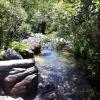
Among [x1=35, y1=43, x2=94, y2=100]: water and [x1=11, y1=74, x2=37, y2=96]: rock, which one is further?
[x1=35, y1=43, x2=94, y2=100]: water

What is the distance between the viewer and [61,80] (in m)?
12.5

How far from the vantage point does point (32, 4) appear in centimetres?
2727

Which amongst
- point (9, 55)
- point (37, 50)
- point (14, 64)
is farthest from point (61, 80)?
point (37, 50)

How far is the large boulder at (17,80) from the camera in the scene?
9805mm

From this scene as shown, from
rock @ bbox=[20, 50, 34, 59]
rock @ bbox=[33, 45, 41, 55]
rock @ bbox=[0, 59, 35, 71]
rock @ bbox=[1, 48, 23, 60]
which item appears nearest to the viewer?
rock @ bbox=[0, 59, 35, 71]

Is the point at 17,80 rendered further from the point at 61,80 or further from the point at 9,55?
the point at 61,80

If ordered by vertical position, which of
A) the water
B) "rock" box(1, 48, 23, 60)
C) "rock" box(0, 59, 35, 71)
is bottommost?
the water

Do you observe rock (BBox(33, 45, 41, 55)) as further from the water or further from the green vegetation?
the green vegetation

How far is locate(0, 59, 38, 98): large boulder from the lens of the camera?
9805 millimetres

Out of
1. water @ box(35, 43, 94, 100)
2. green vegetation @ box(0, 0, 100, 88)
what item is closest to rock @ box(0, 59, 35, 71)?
water @ box(35, 43, 94, 100)

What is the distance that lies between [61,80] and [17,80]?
310 centimetres

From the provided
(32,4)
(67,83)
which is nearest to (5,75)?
(67,83)

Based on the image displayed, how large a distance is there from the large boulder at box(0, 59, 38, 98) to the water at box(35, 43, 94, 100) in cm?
49

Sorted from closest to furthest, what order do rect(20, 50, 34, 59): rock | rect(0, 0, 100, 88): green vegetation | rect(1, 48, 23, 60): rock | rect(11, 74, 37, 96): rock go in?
1. rect(11, 74, 37, 96): rock
2. rect(0, 0, 100, 88): green vegetation
3. rect(1, 48, 23, 60): rock
4. rect(20, 50, 34, 59): rock
